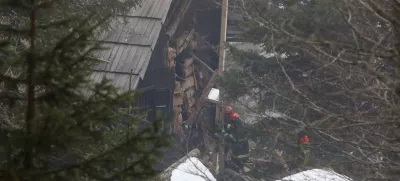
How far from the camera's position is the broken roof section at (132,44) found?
836 cm

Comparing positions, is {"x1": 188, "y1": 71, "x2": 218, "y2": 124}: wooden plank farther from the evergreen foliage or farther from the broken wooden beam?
the evergreen foliage

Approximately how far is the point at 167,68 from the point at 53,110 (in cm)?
833

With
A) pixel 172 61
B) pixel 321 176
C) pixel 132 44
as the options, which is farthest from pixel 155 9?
pixel 321 176

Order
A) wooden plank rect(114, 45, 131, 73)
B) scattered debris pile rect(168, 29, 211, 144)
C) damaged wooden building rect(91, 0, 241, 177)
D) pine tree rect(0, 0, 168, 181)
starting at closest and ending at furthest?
pine tree rect(0, 0, 168, 181), wooden plank rect(114, 45, 131, 73), damaged wooden building rect(91, 0, 241, 177), scattered debris pile rect(168, 29, 211, 144)

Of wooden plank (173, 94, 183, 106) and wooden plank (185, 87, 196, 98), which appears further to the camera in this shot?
wooden plank (185, 87, 196, 98)

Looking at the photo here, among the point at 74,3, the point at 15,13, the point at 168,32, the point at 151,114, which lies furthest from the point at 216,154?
the point at 15,13

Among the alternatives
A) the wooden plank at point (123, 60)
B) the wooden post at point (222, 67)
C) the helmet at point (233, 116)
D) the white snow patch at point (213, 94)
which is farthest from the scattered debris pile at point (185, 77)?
the wooden plank at point (123, 60)

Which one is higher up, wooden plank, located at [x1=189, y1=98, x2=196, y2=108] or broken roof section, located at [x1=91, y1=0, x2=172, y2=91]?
broken roof section, located at [x1=91, y1=0, x2=172, y2=91]

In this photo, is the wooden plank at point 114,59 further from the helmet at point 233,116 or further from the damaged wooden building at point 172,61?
the helmet at point 233,116

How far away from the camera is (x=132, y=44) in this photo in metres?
8.83

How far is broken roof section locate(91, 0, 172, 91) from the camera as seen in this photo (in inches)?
329

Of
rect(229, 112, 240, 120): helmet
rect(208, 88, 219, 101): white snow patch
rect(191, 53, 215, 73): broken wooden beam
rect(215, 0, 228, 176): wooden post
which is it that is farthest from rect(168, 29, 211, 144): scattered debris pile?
rect(229, 112, 240, 120): helmet

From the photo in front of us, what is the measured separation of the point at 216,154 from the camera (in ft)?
34.1

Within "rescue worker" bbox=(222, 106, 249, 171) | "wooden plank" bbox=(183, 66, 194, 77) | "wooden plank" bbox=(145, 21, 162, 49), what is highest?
"wooden plank" bbox=(145, 21, 162, 49)
